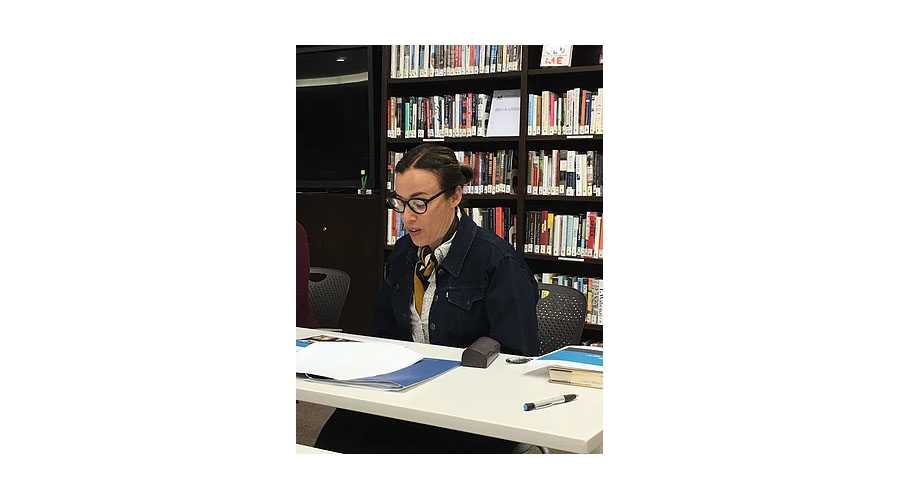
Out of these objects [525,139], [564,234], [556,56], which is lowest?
[564,234]

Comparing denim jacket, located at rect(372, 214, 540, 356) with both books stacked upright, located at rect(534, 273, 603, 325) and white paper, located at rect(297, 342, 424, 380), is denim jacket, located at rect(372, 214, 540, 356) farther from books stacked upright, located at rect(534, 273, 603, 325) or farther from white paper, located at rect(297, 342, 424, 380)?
books stacked upright, located at rect(534, 273, 603, 325)

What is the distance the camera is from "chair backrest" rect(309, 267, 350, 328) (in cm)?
284

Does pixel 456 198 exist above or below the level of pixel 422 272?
above

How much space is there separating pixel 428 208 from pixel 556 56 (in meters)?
1.74

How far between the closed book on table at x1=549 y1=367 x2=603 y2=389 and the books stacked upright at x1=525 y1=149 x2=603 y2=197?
2.17 meters

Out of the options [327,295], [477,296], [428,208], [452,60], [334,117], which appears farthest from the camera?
[334,117]

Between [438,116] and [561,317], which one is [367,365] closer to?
[561,317]

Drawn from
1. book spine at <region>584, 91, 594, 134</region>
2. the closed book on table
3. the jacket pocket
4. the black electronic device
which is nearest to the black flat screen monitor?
book spine at <region>584, 91, 594, 134</region>

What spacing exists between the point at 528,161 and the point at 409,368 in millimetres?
2345

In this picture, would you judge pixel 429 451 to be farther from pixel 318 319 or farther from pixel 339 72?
pixel 339 72

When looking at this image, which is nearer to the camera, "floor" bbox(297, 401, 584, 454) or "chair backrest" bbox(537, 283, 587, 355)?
"chair backrest" bbox(537, 283, 587, 355)

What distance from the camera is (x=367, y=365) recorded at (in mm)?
1649

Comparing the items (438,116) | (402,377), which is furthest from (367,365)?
(438,116)
